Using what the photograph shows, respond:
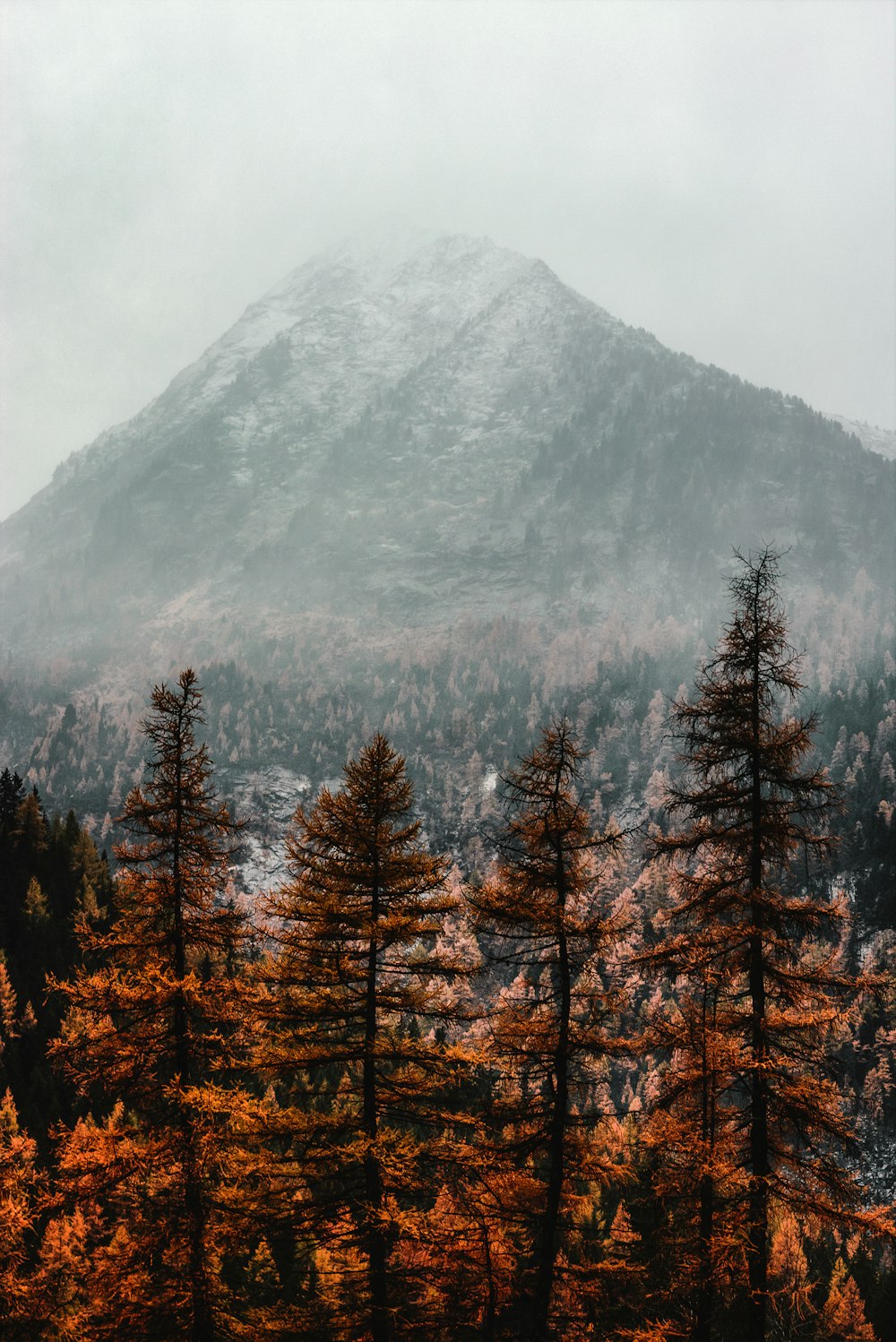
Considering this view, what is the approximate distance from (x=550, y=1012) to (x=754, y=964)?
14.3 feet

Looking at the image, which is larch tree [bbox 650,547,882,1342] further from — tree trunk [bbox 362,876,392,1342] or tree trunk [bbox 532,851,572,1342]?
tree trunk [bbox 362,876,392,1342]

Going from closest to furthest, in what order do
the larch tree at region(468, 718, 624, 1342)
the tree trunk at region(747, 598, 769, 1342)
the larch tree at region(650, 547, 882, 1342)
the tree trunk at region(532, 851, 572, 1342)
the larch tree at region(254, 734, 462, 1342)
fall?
the tree trunk at region(747, 598, 769, 1342) → the larch tree at region(650, 547, 882, 1342) → the larch tree at region(254, 734, 462, 1342) → the tree trunk at region(532, 851, 572, 1342) → the larch tree at region(468, 718, 624, 1342)

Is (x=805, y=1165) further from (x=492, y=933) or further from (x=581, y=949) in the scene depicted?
(x=492, y=933)

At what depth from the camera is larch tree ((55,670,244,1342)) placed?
16103 mm

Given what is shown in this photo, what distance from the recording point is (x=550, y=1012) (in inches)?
709

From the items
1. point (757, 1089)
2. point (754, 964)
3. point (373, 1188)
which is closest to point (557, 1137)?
point (373, 1188)

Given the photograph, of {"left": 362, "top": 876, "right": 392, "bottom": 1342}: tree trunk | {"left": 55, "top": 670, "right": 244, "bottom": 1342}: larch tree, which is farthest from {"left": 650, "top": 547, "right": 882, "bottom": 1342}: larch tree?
{"left": 55, "top": 670, "right": 244, "bottom": 1342}: larch tree

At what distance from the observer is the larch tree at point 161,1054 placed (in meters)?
16.1

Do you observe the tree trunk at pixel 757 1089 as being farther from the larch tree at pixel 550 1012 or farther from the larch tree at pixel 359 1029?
the larch tree at pixel 359 1029

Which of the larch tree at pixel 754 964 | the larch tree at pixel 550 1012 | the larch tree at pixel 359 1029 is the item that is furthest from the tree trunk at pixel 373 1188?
the larch tree at pixel 754 964

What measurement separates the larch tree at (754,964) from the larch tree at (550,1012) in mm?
1541

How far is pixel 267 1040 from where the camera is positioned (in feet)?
52.1

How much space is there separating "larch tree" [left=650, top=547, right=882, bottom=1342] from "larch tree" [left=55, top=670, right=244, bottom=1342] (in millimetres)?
8900

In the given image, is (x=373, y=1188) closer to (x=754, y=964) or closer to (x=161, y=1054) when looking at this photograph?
(x=161, y=1054)
